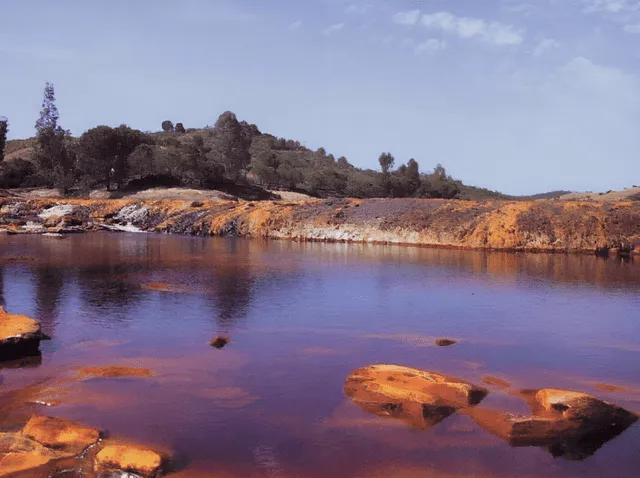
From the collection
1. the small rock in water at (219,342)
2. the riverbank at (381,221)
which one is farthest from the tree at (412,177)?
the small rock in water at (219,342)

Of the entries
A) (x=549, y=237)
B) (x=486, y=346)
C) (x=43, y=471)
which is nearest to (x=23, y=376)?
(x=43, y=471)

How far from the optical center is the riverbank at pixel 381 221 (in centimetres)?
2381

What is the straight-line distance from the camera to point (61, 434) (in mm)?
4855

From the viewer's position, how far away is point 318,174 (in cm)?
8375

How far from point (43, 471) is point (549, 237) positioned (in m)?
22.9

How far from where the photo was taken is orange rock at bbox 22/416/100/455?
4711 millimetres

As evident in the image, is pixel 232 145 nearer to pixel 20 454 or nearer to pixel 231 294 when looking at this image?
pixel 231 294

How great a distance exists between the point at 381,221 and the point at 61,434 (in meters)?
24.0

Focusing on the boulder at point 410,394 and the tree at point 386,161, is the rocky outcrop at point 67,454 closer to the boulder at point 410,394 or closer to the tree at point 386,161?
the boulder at point 410,394

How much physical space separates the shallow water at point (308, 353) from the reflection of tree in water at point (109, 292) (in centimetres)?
6

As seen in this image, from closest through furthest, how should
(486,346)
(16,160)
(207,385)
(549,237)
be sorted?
(207,385), (486,346), (549,237), (16,160)

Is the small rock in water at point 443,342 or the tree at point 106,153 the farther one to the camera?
the tree at point 106,153

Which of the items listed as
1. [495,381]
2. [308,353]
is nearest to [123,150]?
[308,353]

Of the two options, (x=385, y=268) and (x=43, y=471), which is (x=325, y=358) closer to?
(x=43, y=471)
